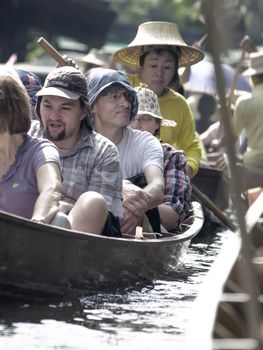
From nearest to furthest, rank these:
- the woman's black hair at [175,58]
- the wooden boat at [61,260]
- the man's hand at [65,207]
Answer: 1. the wooden boat at [61,260]
2. the man's hand at [65,207]
3. the woman's black hair at [175,58]

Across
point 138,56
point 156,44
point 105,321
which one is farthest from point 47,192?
point 138,56

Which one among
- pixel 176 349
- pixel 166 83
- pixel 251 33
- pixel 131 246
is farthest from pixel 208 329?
pixel 251 33

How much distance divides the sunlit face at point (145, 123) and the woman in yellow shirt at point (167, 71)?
4.48 ft

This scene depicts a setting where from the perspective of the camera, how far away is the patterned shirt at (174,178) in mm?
10031

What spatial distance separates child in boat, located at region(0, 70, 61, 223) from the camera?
24.8 feet

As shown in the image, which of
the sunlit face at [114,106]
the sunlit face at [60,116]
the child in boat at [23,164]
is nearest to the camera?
the child in boat at [23,164]

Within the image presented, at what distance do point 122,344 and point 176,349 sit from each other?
0.28m

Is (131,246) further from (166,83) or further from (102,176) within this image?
(166,83)

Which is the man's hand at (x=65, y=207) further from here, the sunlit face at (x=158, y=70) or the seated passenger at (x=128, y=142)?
the sunlit face at (x=158, y=70)

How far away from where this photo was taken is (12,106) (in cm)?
760

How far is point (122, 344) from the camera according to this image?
6.72 meters

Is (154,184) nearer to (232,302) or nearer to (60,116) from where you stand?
(60,116)

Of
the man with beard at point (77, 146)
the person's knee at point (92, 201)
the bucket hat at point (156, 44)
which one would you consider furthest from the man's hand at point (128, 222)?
the bucket hat at point (156, 44)

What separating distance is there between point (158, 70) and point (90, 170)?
3.20 metres
